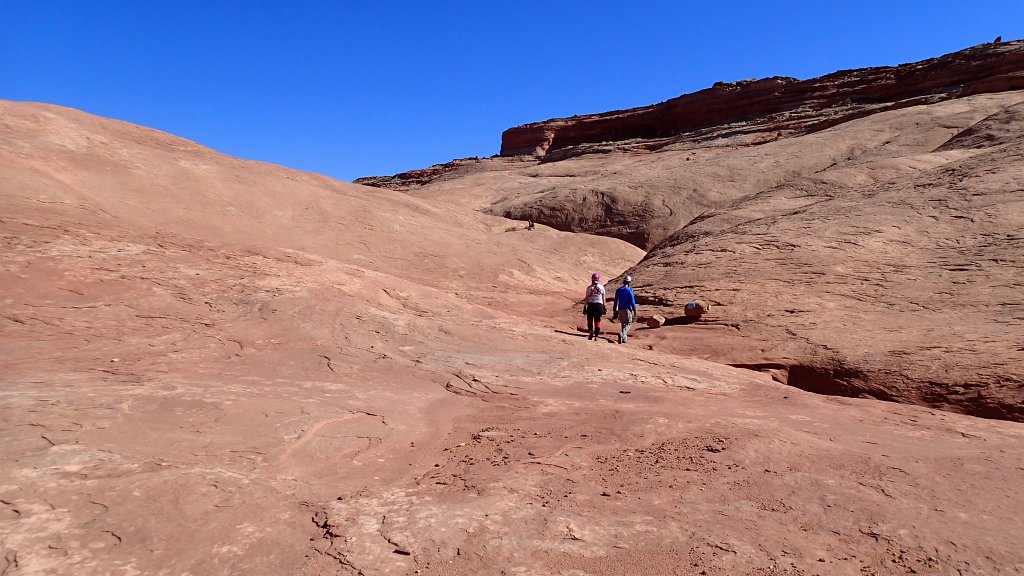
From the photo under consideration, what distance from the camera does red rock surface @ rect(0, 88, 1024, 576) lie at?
2857 mm

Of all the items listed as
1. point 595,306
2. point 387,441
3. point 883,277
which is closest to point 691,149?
point 883,277

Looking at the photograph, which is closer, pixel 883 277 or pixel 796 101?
pixel 883 277

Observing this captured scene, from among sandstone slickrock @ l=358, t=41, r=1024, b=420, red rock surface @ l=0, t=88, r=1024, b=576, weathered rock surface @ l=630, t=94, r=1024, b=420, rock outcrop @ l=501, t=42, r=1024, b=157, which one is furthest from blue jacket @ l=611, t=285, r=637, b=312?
rock outcrop @ l=501, t=42, r=1024, b=157

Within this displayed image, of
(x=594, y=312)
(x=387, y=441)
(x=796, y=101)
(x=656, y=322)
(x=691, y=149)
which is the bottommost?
(x=387, y=441)

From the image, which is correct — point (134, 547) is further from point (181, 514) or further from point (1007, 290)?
point (1007, 290)

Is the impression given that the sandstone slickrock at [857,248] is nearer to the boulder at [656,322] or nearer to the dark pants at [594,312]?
the boulder at [656,322]

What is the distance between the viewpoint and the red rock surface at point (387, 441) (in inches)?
112

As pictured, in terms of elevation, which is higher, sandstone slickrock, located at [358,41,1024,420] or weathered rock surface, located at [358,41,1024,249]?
weathered rock surface, located at [358,41,1024,249]

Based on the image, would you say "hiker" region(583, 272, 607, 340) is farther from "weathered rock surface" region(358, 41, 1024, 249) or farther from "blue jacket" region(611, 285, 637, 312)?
"weathered rock surface" region(358, 41, 1024, 249)

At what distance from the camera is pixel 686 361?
846 cm

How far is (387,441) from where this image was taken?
175 inches

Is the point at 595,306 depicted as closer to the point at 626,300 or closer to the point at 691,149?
the point at 626,300

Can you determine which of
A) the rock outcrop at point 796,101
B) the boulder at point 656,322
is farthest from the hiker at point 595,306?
the rock outcrop at point 796,101

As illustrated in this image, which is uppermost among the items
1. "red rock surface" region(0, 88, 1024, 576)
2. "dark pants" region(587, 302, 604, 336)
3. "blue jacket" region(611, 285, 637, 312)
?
"blue jacket" region(611, 285, 637, 312)
